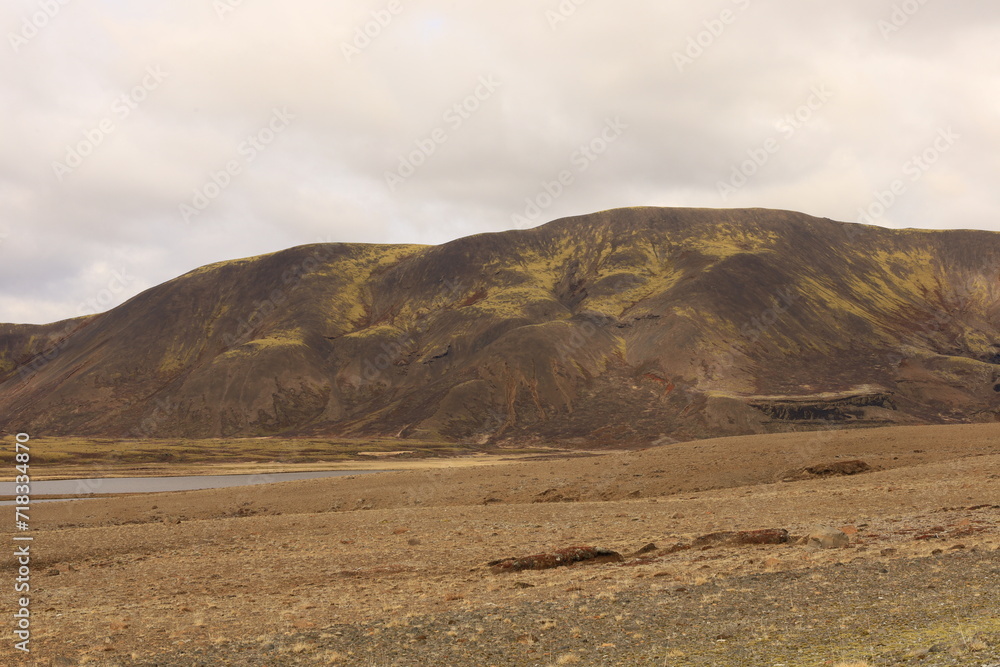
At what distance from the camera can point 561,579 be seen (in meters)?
20.8

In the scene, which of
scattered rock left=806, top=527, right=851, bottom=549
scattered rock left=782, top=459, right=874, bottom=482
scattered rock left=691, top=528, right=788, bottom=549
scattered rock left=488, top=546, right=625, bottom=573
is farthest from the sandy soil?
scattered rock left=691, top=528, right=788, bottom=549

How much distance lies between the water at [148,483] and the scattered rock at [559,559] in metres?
47.7

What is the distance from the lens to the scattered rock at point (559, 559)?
23.1 meters

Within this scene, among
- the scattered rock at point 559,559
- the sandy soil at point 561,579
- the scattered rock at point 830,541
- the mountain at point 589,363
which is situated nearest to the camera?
the sandy soil at point 561,579

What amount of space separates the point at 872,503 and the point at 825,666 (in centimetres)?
2155

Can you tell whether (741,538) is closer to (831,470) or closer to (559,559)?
(559,559)

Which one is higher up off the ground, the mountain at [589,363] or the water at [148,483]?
the mountain at [589,363]

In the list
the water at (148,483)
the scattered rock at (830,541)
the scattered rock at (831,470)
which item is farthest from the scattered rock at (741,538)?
the water at (148,483)

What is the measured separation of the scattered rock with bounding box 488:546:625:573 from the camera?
2311 cm

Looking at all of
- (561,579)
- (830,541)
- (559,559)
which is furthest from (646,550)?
(830,541)

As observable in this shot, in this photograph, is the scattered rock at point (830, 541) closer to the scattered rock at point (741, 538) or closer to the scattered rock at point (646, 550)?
the scattered rock at point (741, 538)

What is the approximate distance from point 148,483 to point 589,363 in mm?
96729

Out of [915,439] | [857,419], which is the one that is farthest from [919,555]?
[857,419]

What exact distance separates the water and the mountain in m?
55.0
